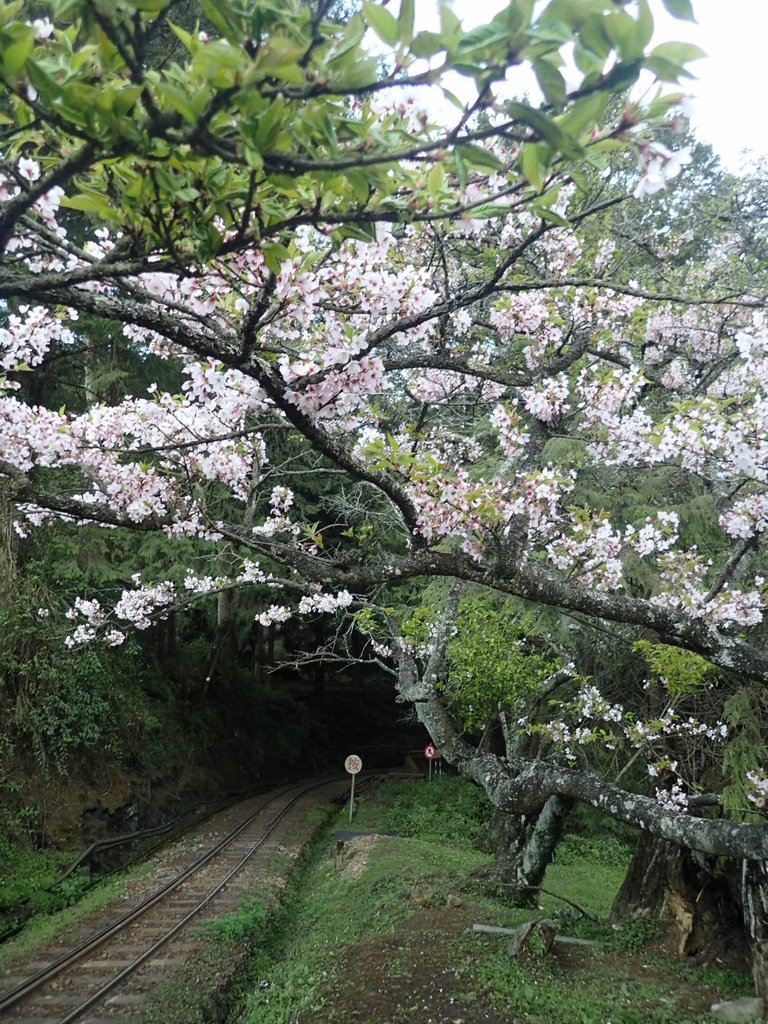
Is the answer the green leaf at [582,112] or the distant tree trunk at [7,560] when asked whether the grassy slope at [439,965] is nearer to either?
the green leaf at [582,112]

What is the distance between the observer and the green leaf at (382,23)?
1459 millimetres

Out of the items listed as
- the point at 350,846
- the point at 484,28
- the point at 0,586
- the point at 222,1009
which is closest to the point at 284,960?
the point at 222,1009

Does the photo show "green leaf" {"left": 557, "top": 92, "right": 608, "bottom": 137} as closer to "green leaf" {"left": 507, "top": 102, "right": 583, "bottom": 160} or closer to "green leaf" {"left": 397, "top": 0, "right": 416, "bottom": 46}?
"green leaf" {"left": 507, "top": 102, "right": 583, "bottom": 160}

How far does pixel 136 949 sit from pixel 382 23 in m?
9.78

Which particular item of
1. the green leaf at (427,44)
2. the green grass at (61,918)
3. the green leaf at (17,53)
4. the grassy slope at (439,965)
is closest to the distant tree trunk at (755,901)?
the grassy slope at (439,965)

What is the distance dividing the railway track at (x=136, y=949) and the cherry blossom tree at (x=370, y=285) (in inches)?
149

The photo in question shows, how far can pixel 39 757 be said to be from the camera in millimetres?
11203

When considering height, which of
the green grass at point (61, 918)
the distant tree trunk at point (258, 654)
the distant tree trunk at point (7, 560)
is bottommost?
the green grass at point (61, 918)

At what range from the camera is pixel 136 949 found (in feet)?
26.8

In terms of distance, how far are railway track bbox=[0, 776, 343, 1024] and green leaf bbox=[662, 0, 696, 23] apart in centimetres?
855

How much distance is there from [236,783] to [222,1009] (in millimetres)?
11536

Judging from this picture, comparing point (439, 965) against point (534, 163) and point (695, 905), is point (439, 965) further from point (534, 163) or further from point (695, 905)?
point (534, 163)

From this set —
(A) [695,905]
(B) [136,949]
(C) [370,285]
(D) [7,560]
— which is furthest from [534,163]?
(D) [7,560]

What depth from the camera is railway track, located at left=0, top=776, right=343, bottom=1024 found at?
22.2 feet
